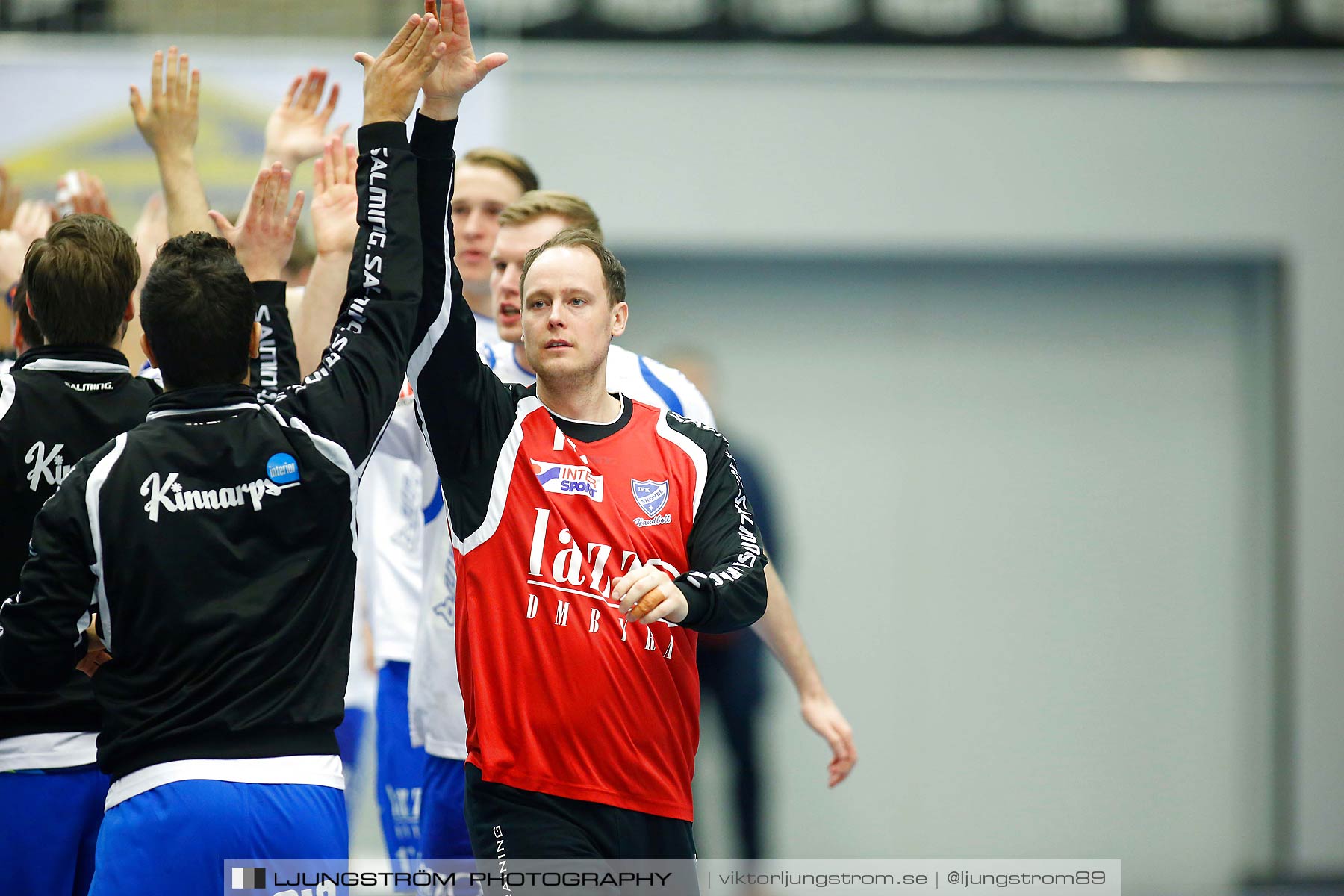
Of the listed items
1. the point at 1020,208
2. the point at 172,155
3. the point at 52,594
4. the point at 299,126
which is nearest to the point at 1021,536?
the point at 1020,208

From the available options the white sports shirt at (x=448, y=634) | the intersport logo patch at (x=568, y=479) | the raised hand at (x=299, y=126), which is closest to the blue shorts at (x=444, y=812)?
the white sports shirt at (x=448, y=634)

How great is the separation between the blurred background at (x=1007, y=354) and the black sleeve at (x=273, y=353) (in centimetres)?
506

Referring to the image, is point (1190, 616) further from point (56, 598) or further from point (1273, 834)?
point (56, 598)

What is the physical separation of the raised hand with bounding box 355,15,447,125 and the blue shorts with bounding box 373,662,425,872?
2.10m

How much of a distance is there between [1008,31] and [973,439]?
2.58m

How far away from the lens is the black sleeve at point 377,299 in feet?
10.2

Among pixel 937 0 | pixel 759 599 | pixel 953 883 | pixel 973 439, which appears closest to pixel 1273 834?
pixel 973 439

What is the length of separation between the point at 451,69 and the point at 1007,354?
6.57 meters

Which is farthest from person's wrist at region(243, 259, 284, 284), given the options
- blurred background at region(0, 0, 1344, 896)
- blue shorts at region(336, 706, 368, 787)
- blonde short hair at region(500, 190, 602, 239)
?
blurred background at region(0, 0, 1344, 896)

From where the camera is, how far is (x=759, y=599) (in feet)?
10.7

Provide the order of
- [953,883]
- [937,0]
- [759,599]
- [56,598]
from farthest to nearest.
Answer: [937,0] → [953,883] → [759,599] → [56,598]

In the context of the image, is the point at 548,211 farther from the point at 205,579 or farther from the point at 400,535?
the point at 205,579

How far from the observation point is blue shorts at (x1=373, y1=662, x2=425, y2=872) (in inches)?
187

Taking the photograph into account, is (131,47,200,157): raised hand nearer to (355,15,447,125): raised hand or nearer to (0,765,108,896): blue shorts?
(355,15,447,125): raised hand
